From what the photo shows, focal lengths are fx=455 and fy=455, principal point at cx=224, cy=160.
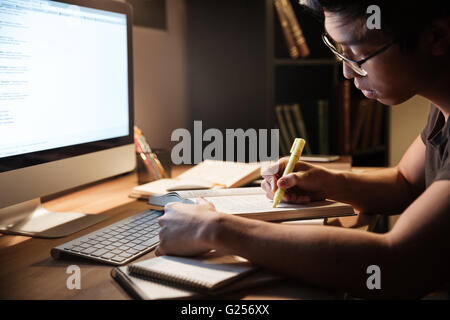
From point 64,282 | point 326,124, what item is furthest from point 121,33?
point 326,124

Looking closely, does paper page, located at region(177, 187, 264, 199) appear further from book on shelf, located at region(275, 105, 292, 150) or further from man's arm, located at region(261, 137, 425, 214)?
book on shelf, located at region(275, 105, 292, 150)

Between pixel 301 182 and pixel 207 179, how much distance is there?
0.43 meters

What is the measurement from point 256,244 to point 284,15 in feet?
5.21

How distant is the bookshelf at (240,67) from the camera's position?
1924 millimetres

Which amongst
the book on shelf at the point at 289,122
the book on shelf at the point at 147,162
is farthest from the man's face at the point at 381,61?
the book on shelf at the point at 289,122

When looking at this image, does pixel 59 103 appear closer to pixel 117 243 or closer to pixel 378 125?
pixel 117 243

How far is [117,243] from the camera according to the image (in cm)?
83

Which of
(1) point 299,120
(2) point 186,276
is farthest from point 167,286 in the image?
(1) point 299,120

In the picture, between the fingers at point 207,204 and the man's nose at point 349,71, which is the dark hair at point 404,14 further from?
the fingers at point 207,204

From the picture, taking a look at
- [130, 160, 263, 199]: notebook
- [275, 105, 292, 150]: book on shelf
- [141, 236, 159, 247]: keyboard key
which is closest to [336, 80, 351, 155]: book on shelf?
[275, 105, 292, 150]: book on shelf

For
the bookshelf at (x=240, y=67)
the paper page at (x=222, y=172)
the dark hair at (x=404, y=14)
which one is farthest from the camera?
the bookshelf at (x=240, y=67)
